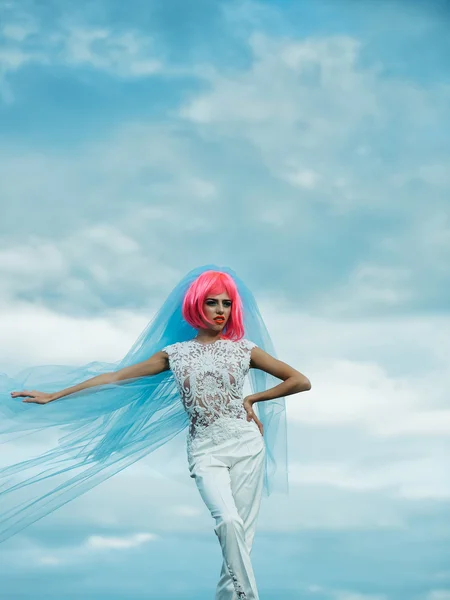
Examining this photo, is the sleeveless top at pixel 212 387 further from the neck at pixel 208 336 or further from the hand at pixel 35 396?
the hand at pixel 35 396

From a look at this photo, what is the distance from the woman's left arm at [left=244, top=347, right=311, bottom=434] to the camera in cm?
640

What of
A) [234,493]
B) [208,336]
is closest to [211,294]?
[208,336]

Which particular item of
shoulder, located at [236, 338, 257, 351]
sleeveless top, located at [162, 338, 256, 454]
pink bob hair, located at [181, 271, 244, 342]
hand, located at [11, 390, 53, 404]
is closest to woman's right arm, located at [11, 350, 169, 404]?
hand, located at [11, 390, 53, 404]

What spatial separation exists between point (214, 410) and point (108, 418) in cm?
107

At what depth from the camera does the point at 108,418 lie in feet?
22.7

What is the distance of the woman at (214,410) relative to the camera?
5875 mm

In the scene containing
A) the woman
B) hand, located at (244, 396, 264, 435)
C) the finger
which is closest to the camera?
the woman

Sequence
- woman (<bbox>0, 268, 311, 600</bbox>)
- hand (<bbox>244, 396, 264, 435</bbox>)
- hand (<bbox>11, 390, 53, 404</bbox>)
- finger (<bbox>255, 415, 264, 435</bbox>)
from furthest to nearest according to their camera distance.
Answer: hand (<bbox>11, 390, 53, 404</bbox>) < finger (<bbox>255, 415, 264, 435</bbox>) < hand (<bbox>244, 396, 264, 435</bbox>) < woman (<bbox>0, 268, 311, 600</bbox>)

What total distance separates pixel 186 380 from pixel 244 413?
1.46ft

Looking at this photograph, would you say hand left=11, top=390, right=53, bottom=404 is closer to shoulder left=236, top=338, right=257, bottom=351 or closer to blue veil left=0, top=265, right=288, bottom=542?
blue veil left=0, top=265, right=288, bottom=542

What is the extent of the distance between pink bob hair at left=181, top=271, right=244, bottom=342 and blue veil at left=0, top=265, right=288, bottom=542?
21 centimetres

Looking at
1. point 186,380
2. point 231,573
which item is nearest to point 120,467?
point 186,380

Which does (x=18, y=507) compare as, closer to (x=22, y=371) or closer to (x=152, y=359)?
(x=22, y=371)

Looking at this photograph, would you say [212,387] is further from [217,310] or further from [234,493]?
[234,493]
